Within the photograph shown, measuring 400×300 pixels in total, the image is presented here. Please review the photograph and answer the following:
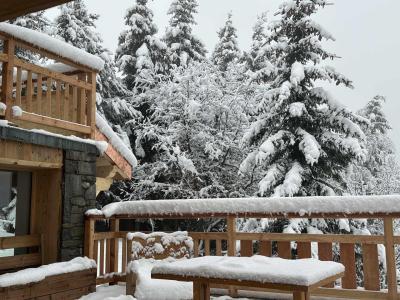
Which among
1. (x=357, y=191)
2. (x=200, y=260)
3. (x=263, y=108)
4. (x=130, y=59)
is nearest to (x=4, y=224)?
A: (x=200, y=260)

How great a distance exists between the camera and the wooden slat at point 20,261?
565cm

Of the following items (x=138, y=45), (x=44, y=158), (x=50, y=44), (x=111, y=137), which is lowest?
(x=44, y=158)

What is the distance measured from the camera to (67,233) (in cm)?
602

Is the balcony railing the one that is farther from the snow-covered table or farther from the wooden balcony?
the wooden balcony

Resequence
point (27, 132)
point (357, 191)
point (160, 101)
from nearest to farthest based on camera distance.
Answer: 1. point (27, 132)
2. point (160, 101)
3. point (357, 191)

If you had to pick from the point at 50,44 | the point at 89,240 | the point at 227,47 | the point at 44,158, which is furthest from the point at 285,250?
the point at 227,47

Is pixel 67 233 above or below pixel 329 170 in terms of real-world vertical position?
below

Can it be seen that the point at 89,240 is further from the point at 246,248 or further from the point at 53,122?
the point at 246,248

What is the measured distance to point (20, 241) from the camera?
5879 millimetres

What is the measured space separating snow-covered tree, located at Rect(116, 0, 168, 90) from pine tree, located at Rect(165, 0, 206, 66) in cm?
113

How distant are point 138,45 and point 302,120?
9388 millimetres

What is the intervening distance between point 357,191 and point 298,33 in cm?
823

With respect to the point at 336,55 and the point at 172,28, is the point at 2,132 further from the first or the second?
the point at 172,28

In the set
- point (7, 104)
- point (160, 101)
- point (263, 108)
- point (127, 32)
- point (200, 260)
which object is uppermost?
point (127, 32)
